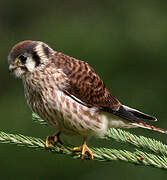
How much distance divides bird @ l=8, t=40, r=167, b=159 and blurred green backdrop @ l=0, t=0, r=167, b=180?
3.05 ft

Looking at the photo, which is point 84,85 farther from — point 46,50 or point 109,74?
point 109,74

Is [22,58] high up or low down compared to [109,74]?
up

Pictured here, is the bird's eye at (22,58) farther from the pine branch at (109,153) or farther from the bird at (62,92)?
the pine branch at (109,153)

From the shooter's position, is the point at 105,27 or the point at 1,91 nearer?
the point at 105,27

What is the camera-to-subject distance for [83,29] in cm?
638

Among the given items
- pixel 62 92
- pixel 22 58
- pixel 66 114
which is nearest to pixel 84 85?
pixel 62 92

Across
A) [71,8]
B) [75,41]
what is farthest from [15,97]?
[71,8]

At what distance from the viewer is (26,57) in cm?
445

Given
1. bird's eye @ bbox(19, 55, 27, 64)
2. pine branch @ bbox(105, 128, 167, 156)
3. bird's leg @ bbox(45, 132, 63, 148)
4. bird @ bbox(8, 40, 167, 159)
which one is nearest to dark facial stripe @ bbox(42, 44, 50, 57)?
bird @ bbox(8, 40, 167, 159)

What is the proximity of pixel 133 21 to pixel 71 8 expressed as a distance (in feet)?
8.42

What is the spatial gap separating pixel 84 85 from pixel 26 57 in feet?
1.72

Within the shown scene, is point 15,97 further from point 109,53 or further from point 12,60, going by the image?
point 12,60

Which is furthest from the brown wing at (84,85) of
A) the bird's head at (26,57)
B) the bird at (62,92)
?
the bird's head at (26,57)

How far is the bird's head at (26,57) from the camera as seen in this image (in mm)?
4414
